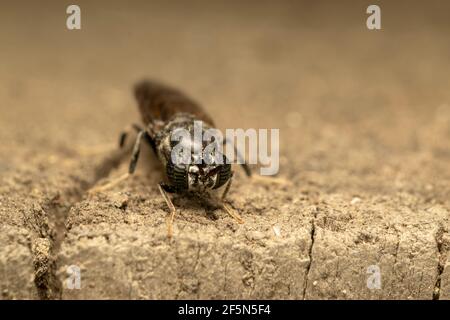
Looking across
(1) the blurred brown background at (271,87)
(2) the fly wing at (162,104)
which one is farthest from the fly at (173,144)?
(1) the blurred brown background at (271,87)

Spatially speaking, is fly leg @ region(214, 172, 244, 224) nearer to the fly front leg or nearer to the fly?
the fly

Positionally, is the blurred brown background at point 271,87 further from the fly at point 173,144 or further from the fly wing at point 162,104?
the fly wing at point 162,104

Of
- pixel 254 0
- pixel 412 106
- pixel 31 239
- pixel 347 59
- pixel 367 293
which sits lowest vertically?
pixel 367 293

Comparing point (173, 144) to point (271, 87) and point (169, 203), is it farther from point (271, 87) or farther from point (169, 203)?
point (271, 87)

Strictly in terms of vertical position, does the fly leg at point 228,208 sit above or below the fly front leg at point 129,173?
below

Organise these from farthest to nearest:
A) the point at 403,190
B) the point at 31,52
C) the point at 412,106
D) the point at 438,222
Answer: the point at 31,52 → the point at 412,106 → the point at 403,190 → the point at 438,222

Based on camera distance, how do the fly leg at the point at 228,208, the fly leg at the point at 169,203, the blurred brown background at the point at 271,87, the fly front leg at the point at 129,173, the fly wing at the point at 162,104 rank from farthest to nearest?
the fly wing at the point at 162,104 → the blurred brown background at the point at 271,87 → the fly front leg at the point at 129,173 → the fly leg at the point at 228,208 → the fly leg at the point at 169,203

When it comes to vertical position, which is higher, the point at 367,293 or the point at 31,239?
the point at 31,239

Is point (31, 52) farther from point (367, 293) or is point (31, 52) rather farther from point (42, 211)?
point (367, 293)

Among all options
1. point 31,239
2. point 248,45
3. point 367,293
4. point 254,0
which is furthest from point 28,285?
point 254,0
